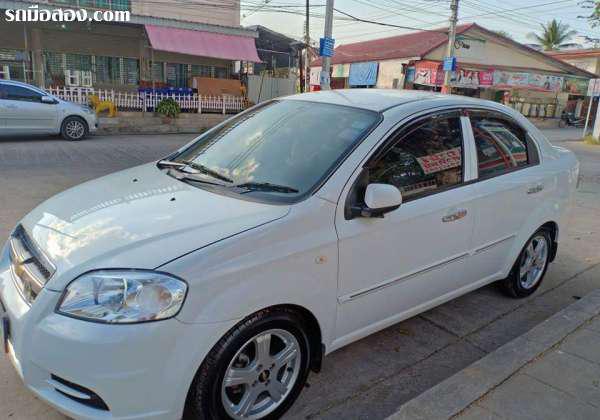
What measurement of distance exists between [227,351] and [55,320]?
0.73m

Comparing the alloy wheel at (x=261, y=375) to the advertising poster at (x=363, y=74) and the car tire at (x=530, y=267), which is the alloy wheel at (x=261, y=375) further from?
the advertising poster at (x=363, y=74)

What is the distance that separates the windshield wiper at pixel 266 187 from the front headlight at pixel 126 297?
2.75 ft

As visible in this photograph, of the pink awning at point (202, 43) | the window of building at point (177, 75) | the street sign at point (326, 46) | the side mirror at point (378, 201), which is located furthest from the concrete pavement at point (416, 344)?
the window of building at point (177, 75)

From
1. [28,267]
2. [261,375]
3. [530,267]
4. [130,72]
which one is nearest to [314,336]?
[261,375]

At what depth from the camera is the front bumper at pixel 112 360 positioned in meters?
1.91

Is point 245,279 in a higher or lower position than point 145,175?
lower

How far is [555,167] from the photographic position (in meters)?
4.07

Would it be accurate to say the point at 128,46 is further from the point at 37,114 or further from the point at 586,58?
the point at 586,58

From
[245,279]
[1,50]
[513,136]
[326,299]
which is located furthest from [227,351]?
[1,50]

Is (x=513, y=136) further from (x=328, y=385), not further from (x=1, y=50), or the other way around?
(x=1, y=50)

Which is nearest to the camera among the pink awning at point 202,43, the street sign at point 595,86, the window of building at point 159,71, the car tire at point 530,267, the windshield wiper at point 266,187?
the windshield wiper at point 266,187

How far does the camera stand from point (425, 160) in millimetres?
3039

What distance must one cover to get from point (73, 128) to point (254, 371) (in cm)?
1225

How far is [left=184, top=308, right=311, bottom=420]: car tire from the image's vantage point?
2.12m
